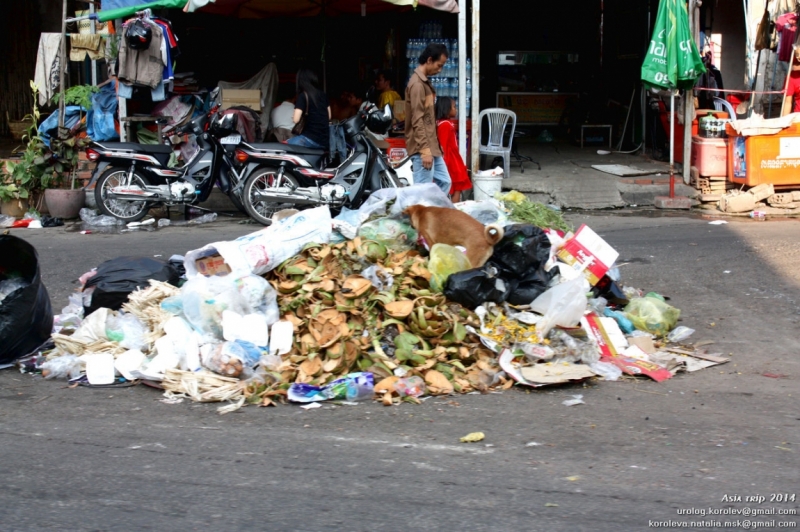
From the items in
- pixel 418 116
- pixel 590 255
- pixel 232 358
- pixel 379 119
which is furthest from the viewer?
pixel 379 119

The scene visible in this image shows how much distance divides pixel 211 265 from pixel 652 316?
310cm

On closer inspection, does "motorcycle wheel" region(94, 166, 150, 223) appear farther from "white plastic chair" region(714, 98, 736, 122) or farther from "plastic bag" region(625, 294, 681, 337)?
"white plastic chair" region(714, 98, 736, 122)

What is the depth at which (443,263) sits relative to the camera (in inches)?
220

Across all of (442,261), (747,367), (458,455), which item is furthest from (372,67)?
(458,455)

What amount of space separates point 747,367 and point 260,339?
10.2ft

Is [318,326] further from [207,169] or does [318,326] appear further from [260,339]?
[207,169]

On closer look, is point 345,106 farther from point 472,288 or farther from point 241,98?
point 472,288

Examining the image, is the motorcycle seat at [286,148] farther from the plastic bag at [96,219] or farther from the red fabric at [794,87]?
the red fabric at [794,87]

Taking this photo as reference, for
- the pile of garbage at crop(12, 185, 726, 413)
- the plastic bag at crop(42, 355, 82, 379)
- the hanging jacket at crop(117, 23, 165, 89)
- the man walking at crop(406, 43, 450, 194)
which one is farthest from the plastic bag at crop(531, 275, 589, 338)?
the hanging jacket at crop(117, 23, 165, 89)

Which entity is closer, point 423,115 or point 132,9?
point 423,115

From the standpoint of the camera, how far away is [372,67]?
13430 millimetres

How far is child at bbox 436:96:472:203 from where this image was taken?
33.4 ft

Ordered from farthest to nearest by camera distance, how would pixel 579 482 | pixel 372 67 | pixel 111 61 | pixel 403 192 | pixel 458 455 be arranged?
pixel 372 67 < pixel 111 61 < pixel 403 192 < pixel 458 455 < pixel 579 482

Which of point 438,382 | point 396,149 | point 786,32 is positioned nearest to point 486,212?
point 438,382
